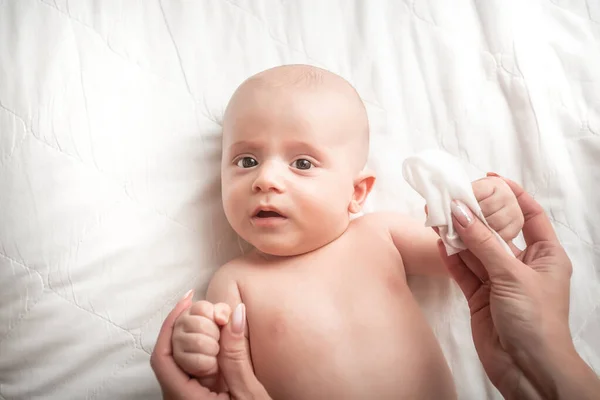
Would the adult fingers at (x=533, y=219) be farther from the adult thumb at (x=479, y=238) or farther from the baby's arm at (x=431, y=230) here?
the adult thumb at (x=479, y=238)

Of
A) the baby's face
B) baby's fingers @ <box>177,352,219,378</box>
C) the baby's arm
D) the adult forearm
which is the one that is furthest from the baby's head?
the adult forearm

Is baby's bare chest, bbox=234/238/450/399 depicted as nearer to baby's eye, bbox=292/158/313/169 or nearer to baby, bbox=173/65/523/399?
baby, bbox=173/65/523/399

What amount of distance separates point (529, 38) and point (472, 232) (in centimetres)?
61

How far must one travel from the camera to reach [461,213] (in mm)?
894

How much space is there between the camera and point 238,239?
1.22m

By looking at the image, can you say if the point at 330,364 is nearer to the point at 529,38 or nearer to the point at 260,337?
the point at 260,337

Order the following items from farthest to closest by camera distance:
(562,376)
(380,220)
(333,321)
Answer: (380,220) < (333,321) < (562,376)

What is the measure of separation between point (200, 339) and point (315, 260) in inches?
10.8

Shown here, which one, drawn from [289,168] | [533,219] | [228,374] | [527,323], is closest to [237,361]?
[228,374]

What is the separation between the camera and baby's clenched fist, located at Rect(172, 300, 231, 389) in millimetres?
924

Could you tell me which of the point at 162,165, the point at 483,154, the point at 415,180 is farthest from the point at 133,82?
the point at 483,154

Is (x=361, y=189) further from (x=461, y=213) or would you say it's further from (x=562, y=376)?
(x=562, y=376)

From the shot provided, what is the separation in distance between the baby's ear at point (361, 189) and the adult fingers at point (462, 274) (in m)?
0.19

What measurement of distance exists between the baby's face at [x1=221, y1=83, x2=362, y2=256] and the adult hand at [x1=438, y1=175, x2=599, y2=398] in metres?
0.26
